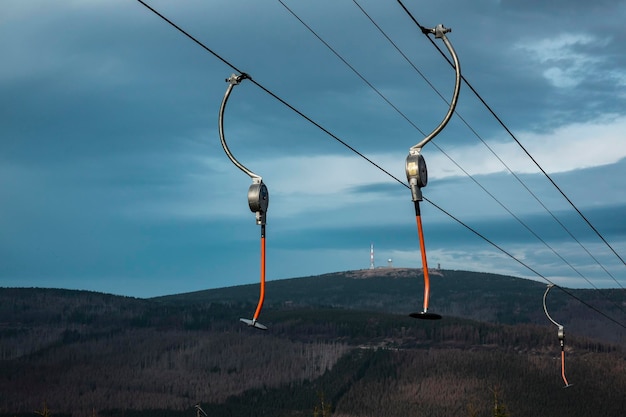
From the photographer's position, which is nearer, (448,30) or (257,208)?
(257,208)

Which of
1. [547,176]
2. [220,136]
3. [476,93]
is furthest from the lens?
[547,176]

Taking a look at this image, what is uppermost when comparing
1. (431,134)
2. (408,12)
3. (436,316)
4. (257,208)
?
(408,12)

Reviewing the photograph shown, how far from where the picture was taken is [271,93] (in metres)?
28.0

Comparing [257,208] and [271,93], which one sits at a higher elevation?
[271,93]

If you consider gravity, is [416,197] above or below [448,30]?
below

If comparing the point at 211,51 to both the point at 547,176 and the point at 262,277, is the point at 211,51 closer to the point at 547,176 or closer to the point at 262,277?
the point at 262,277

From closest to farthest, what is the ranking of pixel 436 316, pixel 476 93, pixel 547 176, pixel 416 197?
1. pixel 436 316
2. pixel 416 197
3. pixel 476 93
4. pixel 547 176

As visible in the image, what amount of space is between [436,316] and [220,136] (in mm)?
8727

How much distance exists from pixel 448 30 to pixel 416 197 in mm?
5921

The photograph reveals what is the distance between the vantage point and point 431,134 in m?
27.2

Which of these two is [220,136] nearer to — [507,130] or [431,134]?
[431,134]

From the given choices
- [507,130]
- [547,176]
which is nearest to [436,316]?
[507,130]

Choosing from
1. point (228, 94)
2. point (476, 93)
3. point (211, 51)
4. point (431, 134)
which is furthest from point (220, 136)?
point (476, 93)

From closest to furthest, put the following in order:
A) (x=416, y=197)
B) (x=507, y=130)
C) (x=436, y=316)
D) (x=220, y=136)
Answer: (x=436, y=316), (x=416, y=197), (x=220, y=136), (x=507, y=130)
